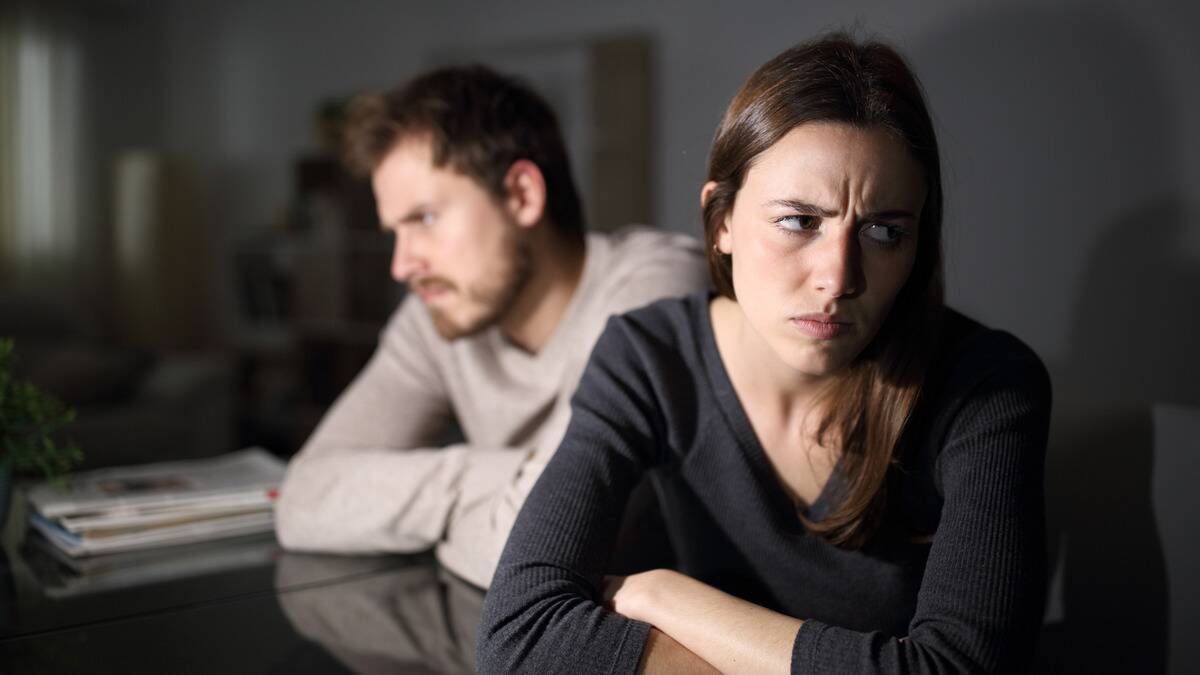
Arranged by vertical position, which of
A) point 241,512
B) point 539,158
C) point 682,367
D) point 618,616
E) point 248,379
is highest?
point 539,158

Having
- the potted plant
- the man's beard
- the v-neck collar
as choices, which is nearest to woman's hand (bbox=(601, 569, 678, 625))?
the v-neck collar

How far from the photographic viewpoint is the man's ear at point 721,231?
915mm

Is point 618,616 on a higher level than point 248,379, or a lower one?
higher

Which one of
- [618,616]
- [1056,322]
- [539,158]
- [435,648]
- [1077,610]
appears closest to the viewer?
A: [618,616]

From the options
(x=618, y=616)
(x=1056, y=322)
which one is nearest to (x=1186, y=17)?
(x=1056, y=322)

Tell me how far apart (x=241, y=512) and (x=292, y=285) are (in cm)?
394

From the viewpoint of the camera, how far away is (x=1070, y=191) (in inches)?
76.4

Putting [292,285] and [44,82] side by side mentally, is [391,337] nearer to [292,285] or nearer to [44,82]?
[292,285]

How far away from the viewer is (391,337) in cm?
160

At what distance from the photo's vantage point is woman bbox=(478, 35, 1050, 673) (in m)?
0.79

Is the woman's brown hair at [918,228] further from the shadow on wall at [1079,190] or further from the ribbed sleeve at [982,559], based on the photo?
the shadow on wall at [1079,190]

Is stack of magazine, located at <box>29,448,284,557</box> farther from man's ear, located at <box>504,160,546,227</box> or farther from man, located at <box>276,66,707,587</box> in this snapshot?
man's ear, located at <box>504,160,546,227</box>

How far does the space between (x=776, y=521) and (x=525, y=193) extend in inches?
26.6

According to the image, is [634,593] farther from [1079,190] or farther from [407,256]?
[1079,190]
